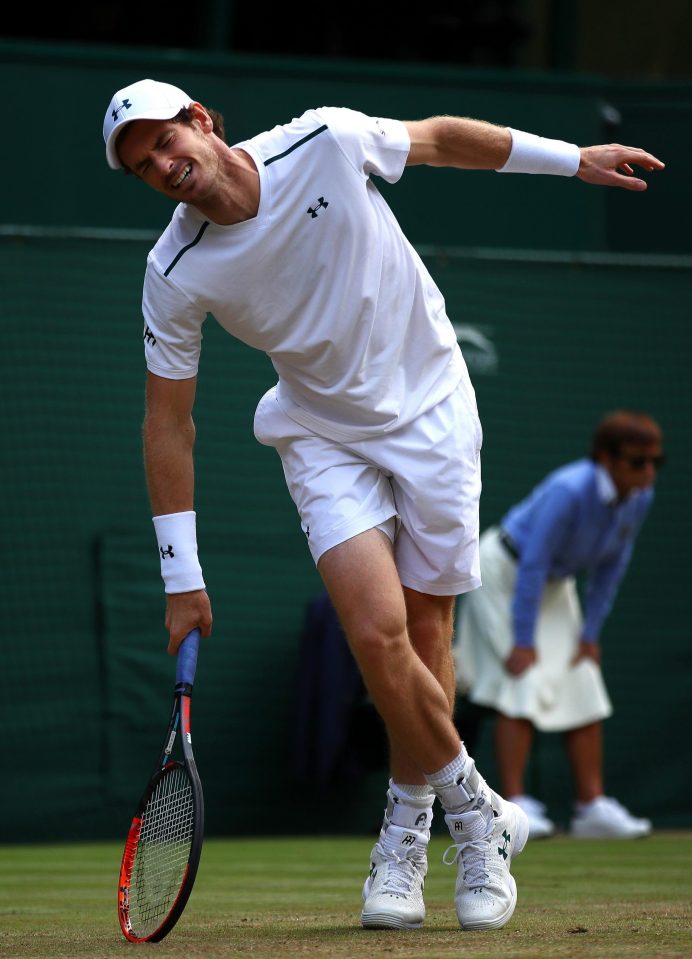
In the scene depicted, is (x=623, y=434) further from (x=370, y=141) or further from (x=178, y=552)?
(x=178, y=552)

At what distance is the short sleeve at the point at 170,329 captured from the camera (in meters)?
4.07

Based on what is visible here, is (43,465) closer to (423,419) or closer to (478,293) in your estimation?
(478,293)

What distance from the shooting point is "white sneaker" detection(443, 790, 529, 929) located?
4027mm

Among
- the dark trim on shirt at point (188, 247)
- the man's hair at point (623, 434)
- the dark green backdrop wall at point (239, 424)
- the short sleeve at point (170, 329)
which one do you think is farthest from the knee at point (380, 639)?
the dark green backdrop wall at point (239, 424)

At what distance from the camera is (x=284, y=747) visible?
29.0 feet

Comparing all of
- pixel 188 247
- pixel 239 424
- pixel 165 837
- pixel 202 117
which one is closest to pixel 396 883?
pixel 165 837

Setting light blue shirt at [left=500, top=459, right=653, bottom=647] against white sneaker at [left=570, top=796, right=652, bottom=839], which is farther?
white sneaker at [left=570, top=796, right=652, bottom=839]

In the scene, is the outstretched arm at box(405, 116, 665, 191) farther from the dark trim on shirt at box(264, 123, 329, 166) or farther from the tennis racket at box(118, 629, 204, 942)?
the tennis racket at box(118, 629, 204, 942)

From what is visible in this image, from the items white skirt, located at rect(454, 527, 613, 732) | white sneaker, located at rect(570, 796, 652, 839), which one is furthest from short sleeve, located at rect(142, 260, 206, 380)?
white sneaker, located at rect(570, 796, 652, 839)

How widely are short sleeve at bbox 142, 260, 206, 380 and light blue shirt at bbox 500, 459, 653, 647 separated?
4076mm

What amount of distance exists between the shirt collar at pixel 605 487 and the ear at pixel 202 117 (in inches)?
167

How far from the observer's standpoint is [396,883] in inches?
164

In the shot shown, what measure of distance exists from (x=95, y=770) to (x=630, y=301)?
3.68 metres

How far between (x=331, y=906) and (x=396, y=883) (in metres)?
0.75
